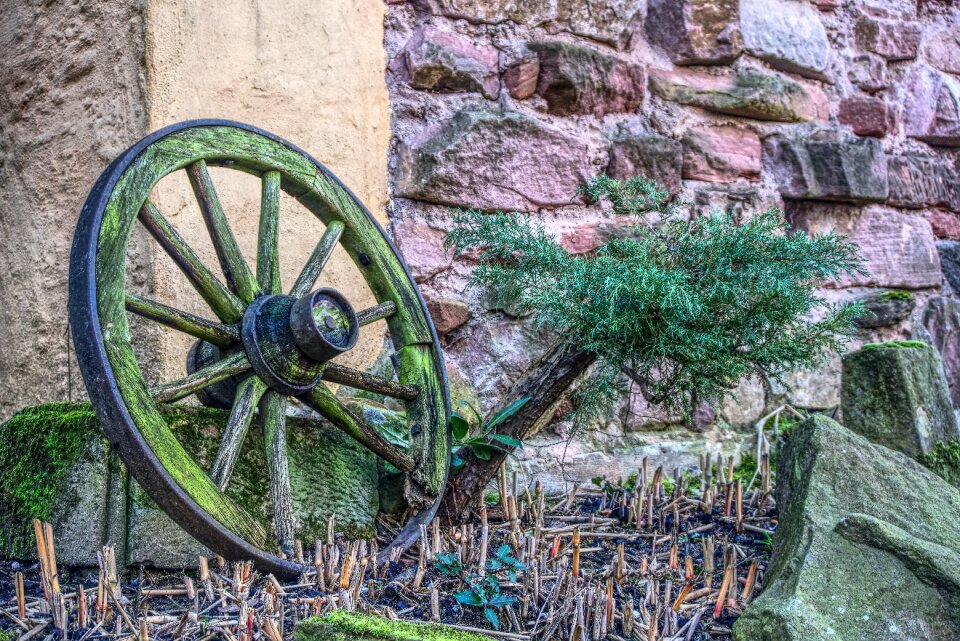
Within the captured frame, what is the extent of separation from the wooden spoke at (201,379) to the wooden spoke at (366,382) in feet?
0.72

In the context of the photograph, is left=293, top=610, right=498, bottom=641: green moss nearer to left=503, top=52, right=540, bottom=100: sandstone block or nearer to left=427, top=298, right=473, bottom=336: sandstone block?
left=427, top=298, right=473, bottom=336: sandstone block

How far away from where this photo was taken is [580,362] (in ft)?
7.42

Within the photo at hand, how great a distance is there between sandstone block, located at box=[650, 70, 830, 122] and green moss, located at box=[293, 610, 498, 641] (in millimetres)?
2148

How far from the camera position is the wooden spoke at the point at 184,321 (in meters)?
1.73

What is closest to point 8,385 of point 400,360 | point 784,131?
point 400,360

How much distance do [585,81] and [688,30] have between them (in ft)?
1.57

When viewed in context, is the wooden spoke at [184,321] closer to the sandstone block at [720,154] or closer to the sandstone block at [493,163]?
the sandstone block at [493,163]

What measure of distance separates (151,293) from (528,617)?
1132 millimetres

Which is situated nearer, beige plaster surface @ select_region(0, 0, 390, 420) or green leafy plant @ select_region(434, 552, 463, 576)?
green leafy plant @ select_region(434, 552, 463, 576)

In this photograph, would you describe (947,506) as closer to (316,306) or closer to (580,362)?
(580,362)

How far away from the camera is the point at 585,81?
284cm

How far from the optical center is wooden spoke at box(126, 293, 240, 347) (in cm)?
173

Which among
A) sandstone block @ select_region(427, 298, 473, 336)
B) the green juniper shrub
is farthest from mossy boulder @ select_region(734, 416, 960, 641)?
sandstone block @ select_region(427, 298, 473, 336)

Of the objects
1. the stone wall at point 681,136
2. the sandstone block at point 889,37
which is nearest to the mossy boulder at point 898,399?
the stone wall at point 681,136
